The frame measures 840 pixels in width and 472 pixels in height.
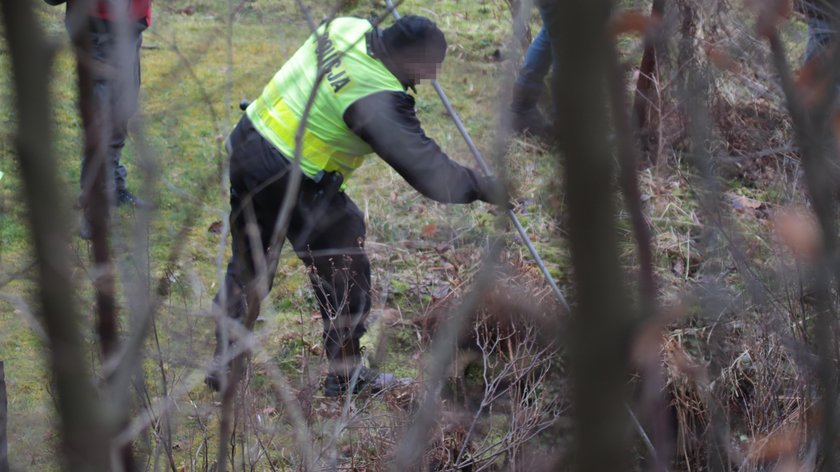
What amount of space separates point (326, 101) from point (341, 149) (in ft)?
0.82

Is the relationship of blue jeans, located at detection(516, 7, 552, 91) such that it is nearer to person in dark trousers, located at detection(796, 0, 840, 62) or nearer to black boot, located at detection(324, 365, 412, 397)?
person in dark trousers, located at detection(796, 0, 840, 62)

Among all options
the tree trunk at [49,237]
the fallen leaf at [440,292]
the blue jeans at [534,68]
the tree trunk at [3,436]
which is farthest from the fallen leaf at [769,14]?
the fallen leaf at [440,292]

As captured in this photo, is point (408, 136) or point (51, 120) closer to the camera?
point (51, 120)

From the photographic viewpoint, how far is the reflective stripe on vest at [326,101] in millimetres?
3971

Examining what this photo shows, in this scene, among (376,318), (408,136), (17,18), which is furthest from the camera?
(376,318)

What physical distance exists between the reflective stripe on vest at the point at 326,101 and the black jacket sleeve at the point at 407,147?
5cm

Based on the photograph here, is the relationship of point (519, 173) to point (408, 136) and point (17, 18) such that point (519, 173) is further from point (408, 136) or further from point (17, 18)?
point (17, 18)

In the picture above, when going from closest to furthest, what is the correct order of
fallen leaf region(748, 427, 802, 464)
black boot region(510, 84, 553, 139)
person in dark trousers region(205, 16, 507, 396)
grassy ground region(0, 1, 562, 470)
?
1. black boot region(510, 84, 553, 139)
2. fallen leaf region(748, 427, 802, 464)
3. grassy ground region(0, 1, 562, 470)
4. person in dark trousers region(205, 16, 507, 396)

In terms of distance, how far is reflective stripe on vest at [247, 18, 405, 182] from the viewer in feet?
13.0

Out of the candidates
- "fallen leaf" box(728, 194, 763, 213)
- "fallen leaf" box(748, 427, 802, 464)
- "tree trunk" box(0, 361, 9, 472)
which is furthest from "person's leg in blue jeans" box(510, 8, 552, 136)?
"fallen leaf" box(728, 194, 763, 213)

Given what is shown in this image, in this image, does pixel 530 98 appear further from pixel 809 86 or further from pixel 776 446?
Result: pixel 776 446

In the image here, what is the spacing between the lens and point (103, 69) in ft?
5.57

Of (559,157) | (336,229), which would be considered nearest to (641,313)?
(559,157)

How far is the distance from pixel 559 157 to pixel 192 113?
683 centimetres
